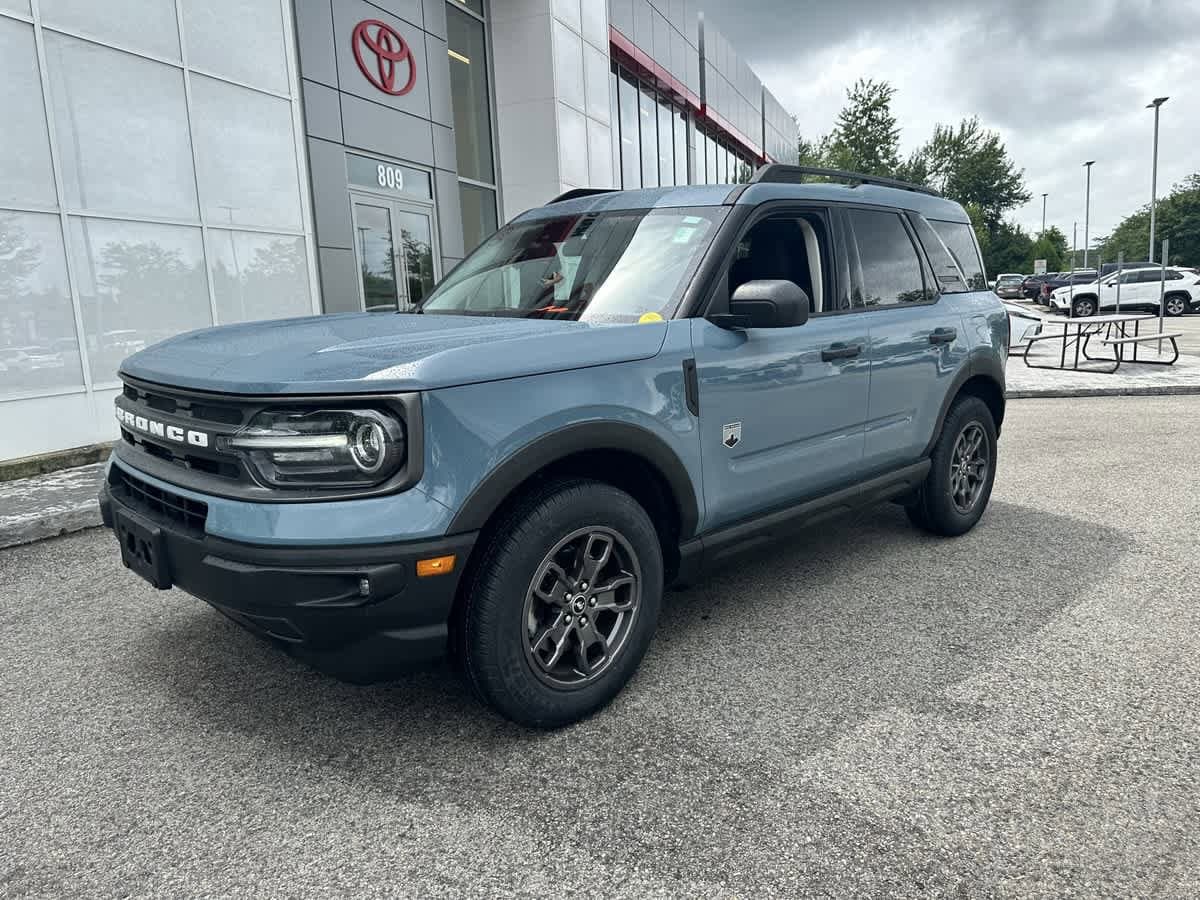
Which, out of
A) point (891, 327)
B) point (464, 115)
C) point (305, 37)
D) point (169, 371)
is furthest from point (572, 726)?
point (464, 115)

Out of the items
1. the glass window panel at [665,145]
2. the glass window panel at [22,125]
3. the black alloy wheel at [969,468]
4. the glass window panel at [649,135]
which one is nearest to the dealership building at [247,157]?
the glass window panel at [22,125]

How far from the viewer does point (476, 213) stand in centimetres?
1511

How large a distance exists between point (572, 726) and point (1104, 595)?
268 cm

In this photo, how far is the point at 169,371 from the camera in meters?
2.66

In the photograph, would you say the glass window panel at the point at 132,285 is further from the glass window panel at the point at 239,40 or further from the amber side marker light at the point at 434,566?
the amber side marker light at the point at 434,566

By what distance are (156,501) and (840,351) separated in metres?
2.73

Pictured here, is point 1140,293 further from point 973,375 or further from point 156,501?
point 156,501

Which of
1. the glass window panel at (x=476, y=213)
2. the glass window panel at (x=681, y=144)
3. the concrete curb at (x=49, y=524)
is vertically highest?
the glass window panel at (x=681, y=144)

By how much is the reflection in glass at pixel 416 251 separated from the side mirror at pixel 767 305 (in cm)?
1052

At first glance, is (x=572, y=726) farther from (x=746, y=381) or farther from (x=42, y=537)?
(x=42, y=537)

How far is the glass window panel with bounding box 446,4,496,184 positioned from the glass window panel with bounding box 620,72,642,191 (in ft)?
16.2

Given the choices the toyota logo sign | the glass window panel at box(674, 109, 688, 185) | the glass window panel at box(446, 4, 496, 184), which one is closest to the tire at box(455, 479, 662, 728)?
the toyota logo sign

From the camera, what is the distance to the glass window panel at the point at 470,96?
570 inches

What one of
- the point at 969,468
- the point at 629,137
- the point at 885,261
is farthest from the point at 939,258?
the point at 629,137
